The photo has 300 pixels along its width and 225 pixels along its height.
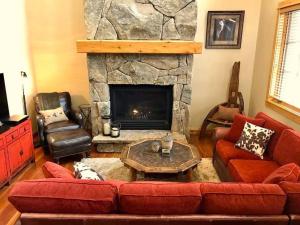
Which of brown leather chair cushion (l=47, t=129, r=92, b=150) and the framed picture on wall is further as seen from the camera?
the framed picture on wall

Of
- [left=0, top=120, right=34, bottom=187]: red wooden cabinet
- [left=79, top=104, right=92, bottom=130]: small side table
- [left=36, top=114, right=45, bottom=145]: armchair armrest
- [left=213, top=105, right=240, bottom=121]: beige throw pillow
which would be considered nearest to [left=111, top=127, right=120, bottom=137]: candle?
[left=79, top=104, right=92, bottom=130]: small side table

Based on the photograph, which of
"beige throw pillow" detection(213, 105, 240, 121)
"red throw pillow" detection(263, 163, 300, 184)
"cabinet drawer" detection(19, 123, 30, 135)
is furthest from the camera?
"beige throw pillow" detection(213, 105, 240, 121)

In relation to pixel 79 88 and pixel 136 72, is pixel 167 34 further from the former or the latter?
pixel 79 88

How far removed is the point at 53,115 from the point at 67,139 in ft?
2.57

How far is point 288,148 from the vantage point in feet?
8.44

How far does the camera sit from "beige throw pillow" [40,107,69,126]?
414 centimetres

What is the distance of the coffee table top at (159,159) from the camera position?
8.77 ft

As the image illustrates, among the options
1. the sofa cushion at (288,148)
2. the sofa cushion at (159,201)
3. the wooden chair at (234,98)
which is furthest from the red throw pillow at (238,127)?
the sofa cushion at (159,201)

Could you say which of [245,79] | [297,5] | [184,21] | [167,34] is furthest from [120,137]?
[297,5]

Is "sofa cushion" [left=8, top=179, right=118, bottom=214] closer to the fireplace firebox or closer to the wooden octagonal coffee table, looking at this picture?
the wooden octagonal coffee table

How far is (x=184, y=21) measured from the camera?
395 centimetres

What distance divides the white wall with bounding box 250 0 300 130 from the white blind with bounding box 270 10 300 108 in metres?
0.18

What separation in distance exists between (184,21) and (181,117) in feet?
5.28

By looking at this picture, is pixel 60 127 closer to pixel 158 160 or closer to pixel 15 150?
pixel 15 150
